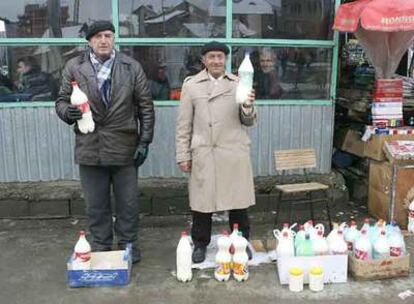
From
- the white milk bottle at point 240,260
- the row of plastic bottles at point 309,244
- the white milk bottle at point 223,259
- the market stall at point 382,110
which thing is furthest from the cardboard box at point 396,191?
the white milk bottle at point 223,259

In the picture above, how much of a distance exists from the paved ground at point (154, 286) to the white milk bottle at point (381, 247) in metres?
0.21

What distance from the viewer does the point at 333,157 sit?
6434 mm

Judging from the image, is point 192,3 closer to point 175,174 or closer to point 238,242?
point 175,174

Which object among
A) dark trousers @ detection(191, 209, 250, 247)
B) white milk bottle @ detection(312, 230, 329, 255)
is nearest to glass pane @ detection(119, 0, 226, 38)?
dark trousers @ detection(191, 209, 250, 247)

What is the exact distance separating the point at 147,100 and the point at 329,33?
7.97 feet

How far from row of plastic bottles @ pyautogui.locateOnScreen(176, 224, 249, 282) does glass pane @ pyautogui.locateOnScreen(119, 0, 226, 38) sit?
7.52 feet

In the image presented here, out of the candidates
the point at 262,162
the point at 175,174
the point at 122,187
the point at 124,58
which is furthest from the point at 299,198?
the point at 124,58

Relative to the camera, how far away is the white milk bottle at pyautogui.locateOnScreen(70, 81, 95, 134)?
397cm

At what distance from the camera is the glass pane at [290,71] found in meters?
5.62

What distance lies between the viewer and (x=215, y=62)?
161 inches

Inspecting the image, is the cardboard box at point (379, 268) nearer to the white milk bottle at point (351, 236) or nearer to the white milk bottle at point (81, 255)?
the white milk bottle at point (351, 236)

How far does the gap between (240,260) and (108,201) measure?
4.01 ft

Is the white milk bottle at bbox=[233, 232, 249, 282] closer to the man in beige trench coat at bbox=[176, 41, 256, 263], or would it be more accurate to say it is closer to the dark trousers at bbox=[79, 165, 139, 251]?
the man in beige trench coat at bbox=[176, 41, 256, 263]

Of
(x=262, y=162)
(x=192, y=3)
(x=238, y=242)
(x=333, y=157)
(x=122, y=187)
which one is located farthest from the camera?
(x=333, y=157)
